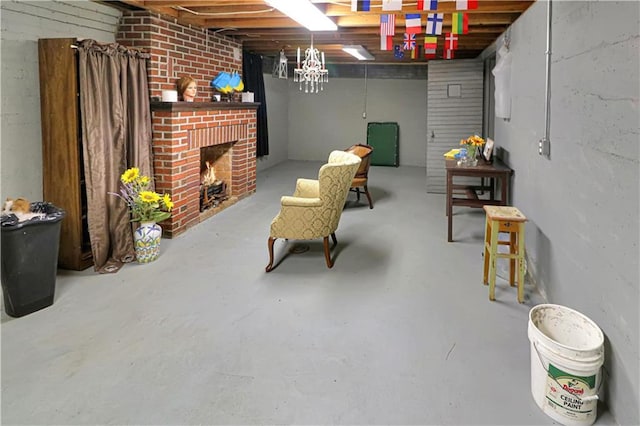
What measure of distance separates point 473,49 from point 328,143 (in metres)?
4.74

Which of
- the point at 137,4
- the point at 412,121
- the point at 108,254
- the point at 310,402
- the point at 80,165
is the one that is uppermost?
the point at 137,4

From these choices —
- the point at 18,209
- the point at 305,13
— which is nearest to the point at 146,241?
the point at 18,209

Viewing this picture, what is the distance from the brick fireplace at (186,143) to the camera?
4.79 metres

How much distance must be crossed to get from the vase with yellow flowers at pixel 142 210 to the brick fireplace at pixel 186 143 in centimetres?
68

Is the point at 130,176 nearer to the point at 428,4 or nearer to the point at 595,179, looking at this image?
the point at 428,4

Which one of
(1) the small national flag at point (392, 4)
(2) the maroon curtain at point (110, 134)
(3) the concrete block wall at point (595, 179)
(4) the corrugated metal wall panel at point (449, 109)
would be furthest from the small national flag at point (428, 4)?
(4) the corrugated metal wall panel at point (449, 109)

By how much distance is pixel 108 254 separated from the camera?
4086mm

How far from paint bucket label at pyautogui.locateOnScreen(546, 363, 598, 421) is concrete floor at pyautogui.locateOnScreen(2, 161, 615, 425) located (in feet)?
0.34

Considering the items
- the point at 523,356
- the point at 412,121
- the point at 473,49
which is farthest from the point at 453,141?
the point at 523,356

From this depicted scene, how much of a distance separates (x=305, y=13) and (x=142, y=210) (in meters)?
2.21

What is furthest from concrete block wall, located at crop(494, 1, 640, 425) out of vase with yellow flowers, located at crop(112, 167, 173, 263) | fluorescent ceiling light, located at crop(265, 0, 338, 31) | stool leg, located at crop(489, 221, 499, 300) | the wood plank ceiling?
vase with yellow flowers, located at crop(112, 167, 173, 263)

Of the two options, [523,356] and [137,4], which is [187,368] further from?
[137,4]

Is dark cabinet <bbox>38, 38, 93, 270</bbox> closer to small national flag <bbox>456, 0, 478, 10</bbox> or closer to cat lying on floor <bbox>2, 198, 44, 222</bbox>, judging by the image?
cat lying on floor <bbox>2, 198, 44, 222</bbox>

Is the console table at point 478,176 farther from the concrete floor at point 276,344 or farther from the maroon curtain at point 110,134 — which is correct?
the maroon curtain at point 110,134
